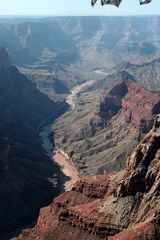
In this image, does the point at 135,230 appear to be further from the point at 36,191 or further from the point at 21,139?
the point at 21,139

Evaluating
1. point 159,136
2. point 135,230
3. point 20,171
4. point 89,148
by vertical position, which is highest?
point 89,148

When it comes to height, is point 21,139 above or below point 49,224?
above

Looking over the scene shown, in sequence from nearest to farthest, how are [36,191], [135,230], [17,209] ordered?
[135,230]
[17,209]
[36,191]

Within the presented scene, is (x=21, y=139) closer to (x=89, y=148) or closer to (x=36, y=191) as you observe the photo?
(x=89, y=148)

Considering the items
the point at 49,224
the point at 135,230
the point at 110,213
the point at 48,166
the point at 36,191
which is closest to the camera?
the point at 135,230

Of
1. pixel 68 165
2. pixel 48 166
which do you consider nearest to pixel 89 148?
pixel 68 165

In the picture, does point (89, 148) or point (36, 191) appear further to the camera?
point (89, 148)
